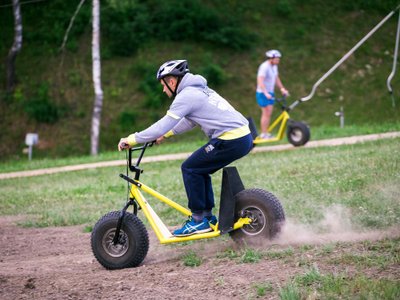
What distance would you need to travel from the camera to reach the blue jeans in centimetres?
728

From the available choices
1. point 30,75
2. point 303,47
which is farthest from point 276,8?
point 30,75

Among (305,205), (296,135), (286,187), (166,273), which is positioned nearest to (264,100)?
(296,135)

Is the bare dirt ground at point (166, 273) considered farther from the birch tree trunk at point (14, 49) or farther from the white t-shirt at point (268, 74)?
the birch tree trunk at point (14, 49)

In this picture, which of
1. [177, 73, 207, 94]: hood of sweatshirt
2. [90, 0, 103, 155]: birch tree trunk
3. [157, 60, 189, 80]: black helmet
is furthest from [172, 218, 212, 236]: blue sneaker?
[90, 0, 103, 155]: birch tree trunk

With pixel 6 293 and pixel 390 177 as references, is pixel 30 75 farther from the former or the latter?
pixel 6 293

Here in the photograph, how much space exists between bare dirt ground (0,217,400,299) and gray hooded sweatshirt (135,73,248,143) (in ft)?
4.41

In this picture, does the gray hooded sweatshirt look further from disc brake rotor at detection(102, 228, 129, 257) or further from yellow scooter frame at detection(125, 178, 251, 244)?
disc brake rotor at detection(102, 228, 129, 257)

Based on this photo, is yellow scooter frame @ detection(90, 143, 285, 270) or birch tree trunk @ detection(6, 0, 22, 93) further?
birch tree trunk @ detection(6, 0, 22, 93)

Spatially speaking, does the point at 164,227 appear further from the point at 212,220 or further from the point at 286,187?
the point at 286,187

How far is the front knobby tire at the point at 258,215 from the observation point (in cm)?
722

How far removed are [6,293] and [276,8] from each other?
29.7 m

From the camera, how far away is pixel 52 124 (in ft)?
95.2

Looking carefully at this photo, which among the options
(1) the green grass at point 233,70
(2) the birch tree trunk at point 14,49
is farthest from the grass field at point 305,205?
(2) the birch tree trunk at point 14,49

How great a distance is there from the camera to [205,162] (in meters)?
7.32
